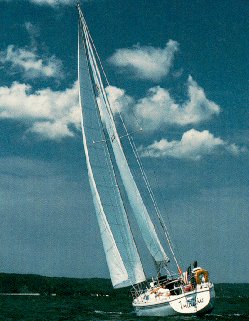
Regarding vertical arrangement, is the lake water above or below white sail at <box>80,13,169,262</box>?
below

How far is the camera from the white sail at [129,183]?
33406mm

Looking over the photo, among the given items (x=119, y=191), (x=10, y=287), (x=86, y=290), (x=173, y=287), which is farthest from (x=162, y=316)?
(x=10, y=287)

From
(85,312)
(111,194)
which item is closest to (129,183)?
(111,194)

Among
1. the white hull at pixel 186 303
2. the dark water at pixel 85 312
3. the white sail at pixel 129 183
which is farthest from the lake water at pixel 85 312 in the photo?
the white sail at pixel 129 183

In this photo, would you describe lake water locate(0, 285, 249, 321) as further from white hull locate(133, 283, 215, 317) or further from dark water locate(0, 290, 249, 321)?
white hull locate(133, 283, 215, 317)

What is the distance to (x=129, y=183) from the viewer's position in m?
33.6

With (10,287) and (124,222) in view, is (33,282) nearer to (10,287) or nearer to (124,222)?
(10,287)

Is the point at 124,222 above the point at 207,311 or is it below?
above

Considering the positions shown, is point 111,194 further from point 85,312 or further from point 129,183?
point 85,312

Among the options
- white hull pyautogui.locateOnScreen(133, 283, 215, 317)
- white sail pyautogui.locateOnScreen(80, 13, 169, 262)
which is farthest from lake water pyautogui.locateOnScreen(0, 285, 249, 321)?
white sail pyautogui.locateOnScreen(80, 13, 169, 262)

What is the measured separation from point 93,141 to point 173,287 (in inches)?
417

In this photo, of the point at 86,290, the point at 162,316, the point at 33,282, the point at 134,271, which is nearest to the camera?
the point at 162,316

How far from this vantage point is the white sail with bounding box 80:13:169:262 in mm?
33406

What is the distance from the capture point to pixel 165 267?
34219mm
